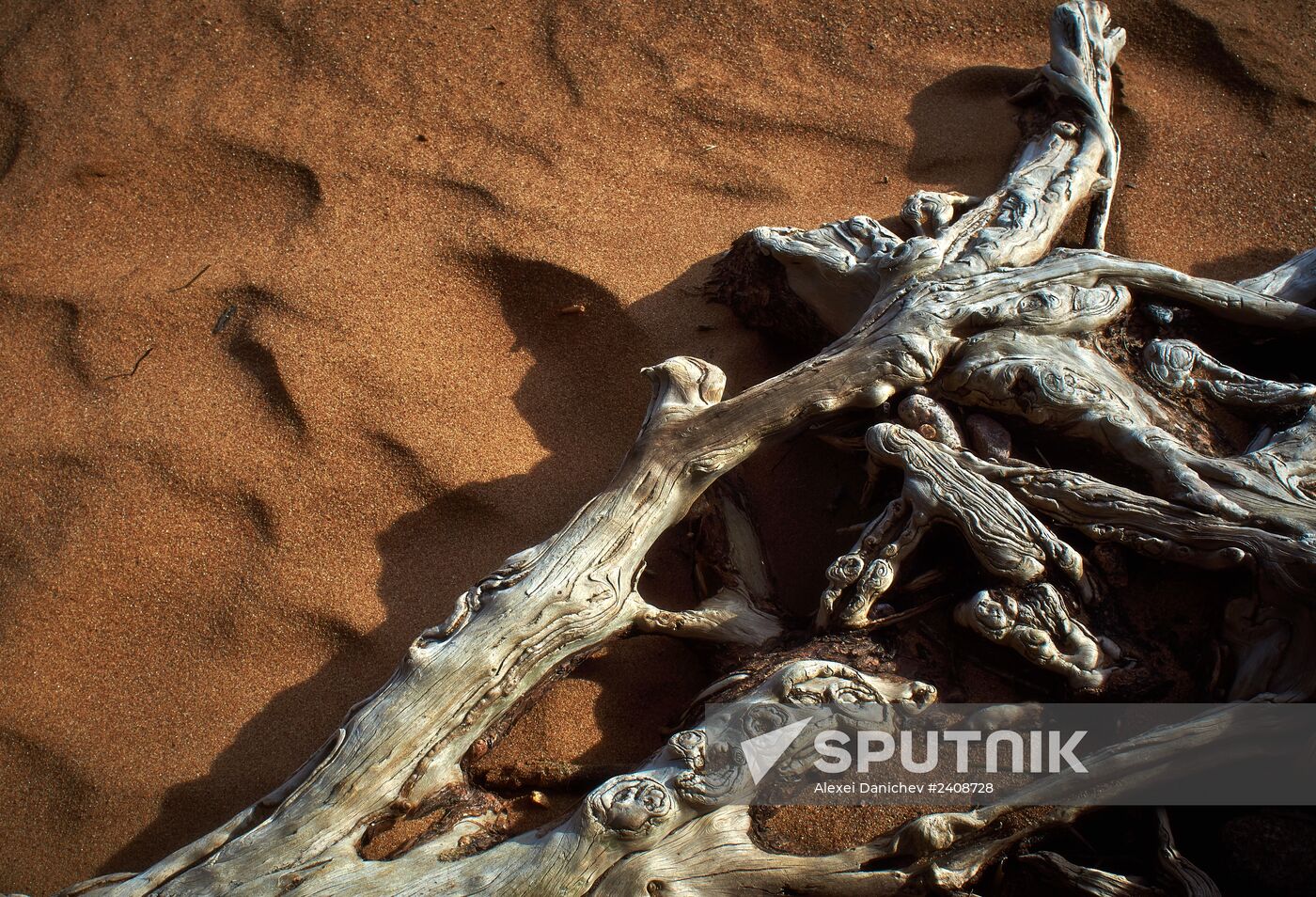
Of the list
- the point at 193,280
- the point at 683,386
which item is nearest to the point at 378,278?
the point at 193,280

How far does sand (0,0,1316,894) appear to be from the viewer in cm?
238

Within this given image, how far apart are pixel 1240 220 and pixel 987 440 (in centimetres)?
162

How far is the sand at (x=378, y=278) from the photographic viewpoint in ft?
7.81

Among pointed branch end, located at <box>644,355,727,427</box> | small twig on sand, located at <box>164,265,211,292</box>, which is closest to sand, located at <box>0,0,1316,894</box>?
small twig on sand, located at <box>164,265,211,292</box>

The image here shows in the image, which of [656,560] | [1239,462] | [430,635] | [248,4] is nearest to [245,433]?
[430,635]

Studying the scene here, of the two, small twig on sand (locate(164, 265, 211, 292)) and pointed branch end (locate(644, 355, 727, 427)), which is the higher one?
small twig on sand (locate(164, 265, 211, 292))

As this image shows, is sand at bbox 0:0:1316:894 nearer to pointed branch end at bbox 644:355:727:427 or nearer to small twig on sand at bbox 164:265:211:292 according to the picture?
small twig on sand at bbox 164:265:211:292

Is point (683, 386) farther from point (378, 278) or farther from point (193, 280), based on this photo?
point (193, 280)

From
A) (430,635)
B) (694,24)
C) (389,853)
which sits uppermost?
(694,24)

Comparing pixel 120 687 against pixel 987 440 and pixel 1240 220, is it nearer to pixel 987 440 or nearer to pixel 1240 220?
pixel 987 440

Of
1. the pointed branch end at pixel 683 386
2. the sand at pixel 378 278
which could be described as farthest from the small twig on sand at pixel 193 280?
the pointed branch end at pixel 683 386

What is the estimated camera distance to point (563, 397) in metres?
2.87

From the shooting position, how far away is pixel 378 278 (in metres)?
2.99

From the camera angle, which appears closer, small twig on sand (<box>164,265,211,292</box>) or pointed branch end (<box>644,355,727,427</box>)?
pointed branch end (<box>644,355,727,427</box>)
